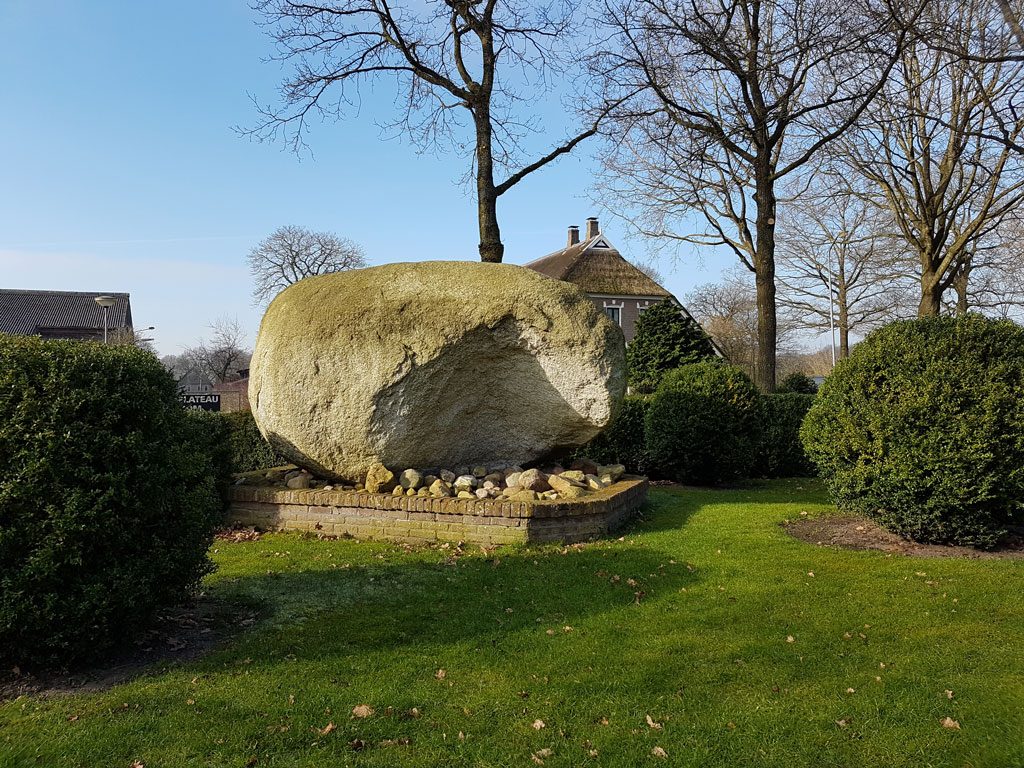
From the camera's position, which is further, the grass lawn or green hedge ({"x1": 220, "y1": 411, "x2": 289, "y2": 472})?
green hedge ({"x1": 220, "y1": 411, "x2": 289, "y2": 472})

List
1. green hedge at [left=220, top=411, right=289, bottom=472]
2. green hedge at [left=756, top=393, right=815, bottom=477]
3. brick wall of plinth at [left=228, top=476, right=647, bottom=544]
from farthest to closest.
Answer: green hedge at [left=756, top=393, right=815, bottom=477], green hedge at [left=220, top=411, right=289, bottom=472], brick wall of plinth at [left=228, top=476, right=647, bottom=544]

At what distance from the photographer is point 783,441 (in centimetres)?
1438

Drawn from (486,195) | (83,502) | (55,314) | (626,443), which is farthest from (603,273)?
(55,314)

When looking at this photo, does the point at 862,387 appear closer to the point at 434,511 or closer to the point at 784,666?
the point at 784,666

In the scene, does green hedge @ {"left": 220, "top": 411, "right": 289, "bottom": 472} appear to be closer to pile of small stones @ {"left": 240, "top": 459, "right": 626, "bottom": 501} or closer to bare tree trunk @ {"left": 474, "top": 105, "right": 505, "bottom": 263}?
pile of small stones @ {"left": 240, "top": 459, "right": 626, "bottom": 501}

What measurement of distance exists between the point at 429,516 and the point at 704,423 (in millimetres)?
6013

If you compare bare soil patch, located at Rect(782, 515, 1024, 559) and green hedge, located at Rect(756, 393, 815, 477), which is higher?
green hedge, located at Rect(756, 393, 815, 477)

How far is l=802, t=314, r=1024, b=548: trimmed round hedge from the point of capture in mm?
6918

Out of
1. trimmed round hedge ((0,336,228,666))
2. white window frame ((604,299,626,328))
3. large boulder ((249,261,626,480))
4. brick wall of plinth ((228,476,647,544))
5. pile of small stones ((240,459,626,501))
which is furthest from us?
white window frame ((604,299,626,328))

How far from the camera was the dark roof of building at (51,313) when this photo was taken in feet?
164

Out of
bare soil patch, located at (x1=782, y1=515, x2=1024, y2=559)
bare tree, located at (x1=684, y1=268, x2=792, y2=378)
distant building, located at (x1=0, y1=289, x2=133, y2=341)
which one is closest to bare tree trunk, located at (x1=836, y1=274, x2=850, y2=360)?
bare tree, located at (x1=684, y1=268, x2=792, y2=378)

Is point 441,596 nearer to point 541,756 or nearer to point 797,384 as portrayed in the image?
point 541,756

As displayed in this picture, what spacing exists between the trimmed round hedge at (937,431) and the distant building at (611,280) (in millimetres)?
26305

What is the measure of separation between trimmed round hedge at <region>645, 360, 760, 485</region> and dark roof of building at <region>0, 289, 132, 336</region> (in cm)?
4922
